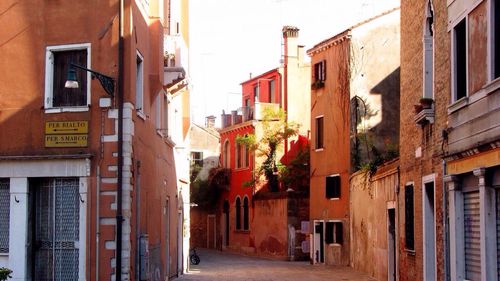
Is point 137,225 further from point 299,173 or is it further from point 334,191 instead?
point 299,173

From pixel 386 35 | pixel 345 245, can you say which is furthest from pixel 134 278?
pixel 386 35

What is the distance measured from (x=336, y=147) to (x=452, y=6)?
19.9 metres

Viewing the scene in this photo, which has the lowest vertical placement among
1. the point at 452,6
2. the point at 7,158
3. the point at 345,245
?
the point at 345,245

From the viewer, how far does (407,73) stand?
17109mm

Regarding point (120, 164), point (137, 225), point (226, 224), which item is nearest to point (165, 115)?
point (137, 225)

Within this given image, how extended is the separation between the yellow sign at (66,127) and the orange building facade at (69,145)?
2cm

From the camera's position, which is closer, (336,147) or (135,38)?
(135,38)

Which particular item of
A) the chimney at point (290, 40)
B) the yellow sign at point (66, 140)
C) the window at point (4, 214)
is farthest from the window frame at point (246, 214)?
the yellow sign at point (66, 140)

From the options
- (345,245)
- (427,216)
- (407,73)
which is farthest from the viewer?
(345,245)

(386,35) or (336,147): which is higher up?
(386,35)

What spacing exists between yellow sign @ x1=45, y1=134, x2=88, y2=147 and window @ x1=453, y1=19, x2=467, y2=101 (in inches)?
278

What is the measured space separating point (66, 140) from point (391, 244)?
993 centimetres

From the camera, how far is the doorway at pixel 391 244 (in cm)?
2127

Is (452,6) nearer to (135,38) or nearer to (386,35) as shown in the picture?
(135,38)
